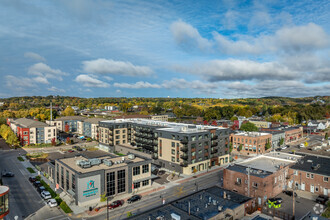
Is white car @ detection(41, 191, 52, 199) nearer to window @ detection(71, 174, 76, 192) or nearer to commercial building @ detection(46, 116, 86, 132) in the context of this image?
window @ detection(71, 174, 76, 192)

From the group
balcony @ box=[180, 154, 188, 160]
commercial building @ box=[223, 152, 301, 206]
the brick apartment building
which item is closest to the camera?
commercial building @ box=[223, 152, 301, 206]

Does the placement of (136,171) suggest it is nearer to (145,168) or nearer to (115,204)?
(145,168)

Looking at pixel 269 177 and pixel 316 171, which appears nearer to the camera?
pixel 269 177

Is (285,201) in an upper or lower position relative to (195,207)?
lower

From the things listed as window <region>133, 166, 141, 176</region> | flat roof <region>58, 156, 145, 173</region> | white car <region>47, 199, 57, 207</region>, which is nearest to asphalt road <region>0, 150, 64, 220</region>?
white car <region>47, 199, 57, 207</region>

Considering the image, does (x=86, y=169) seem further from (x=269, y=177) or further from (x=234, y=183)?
(x=269, y=177)

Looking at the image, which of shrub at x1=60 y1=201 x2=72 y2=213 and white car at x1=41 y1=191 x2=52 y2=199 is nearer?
shrub at x1=60 y1=201 x2=72 y2=213

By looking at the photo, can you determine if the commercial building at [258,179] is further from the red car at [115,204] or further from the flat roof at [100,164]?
the red car at [115,204]

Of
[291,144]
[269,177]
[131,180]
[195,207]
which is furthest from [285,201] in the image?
[291,144]
